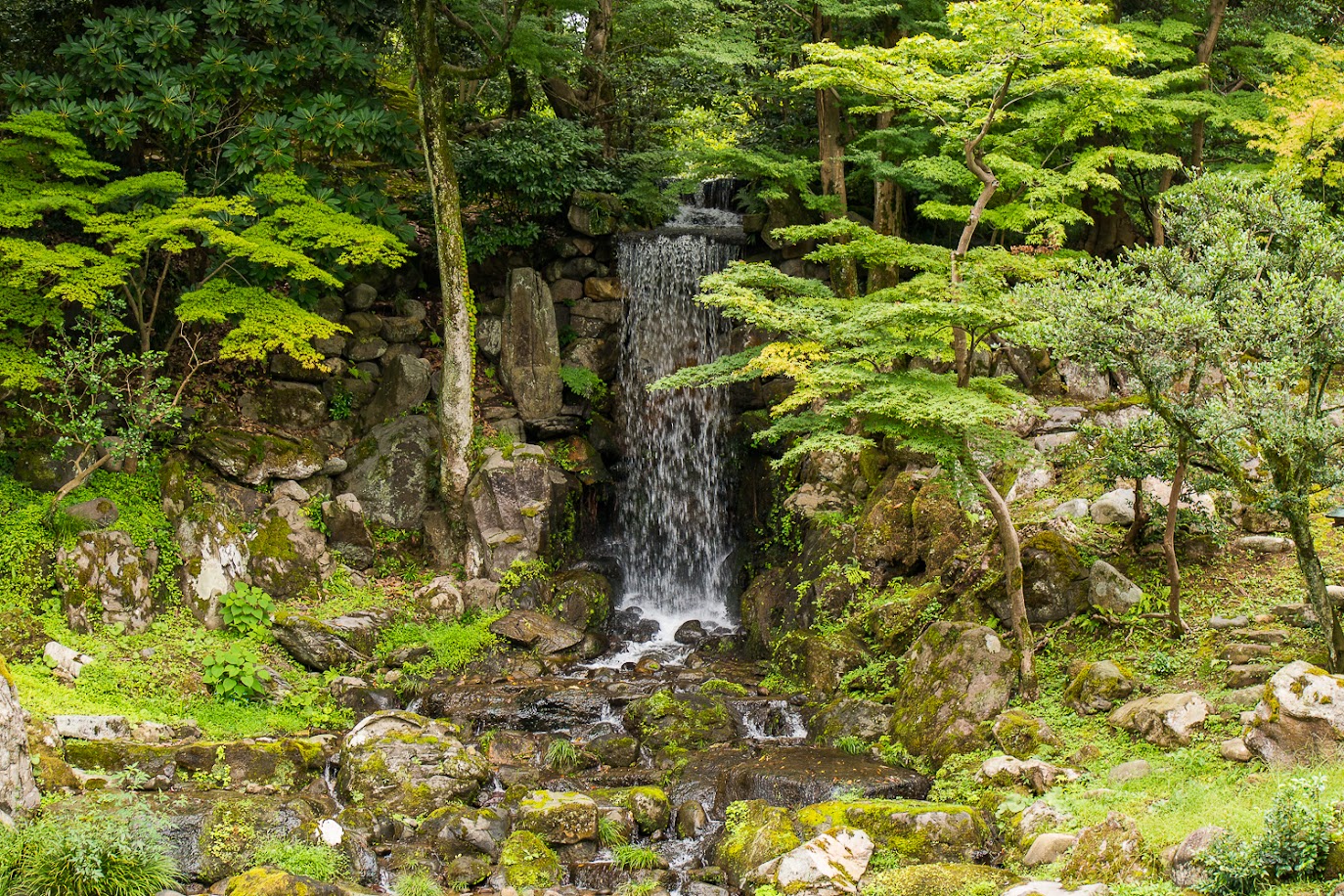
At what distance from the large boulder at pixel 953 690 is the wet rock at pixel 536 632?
220 inches

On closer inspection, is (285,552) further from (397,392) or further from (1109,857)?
(1109,857)

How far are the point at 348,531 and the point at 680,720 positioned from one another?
21.4 ft

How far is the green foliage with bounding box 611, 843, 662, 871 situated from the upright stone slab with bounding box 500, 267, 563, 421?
950cm

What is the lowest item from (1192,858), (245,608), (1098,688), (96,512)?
(245,608)

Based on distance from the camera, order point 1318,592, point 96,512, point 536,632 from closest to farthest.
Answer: point 1318,592
point 96,512
point 536,632

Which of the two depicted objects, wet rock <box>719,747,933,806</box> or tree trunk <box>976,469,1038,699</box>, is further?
tree trunk <box>976,469,1038,699</box>

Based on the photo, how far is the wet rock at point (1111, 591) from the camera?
1012 centimetres

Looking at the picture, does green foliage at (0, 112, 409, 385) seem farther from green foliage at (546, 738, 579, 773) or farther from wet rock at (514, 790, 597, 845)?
wet rock at (514, 790, 597, 845)

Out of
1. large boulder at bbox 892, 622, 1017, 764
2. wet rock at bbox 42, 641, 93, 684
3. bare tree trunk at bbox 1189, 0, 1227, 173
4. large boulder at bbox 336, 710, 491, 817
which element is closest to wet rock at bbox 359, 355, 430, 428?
Answer: wet rock at bbox 42, 641, 93, 684

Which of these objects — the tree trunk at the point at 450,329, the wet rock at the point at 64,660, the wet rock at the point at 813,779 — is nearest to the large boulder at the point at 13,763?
the wet rock at the point at 64,660

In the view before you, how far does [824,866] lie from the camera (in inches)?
289

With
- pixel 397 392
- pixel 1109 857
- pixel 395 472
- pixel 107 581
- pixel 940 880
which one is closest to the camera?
pixel 1109 857

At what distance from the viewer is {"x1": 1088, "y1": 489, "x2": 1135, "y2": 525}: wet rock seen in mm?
11430

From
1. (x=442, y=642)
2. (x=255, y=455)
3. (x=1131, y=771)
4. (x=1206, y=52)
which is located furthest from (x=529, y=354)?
(x=1206, y=52)
